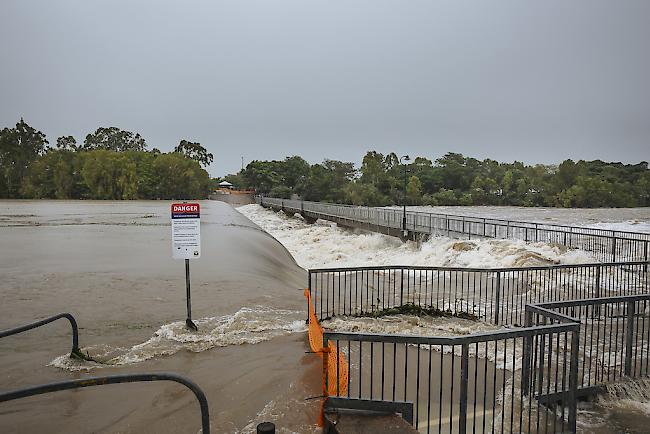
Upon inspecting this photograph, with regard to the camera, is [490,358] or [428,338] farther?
[490,358]

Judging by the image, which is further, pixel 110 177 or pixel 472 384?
pixel 110 177

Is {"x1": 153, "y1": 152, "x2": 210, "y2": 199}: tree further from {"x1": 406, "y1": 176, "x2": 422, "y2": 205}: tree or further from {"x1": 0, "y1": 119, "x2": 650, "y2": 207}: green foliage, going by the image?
{"x1": 406, "y1": 176, "x2": 422, "y2": 205}: tree

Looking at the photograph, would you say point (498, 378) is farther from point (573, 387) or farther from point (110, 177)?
point (110, 177)

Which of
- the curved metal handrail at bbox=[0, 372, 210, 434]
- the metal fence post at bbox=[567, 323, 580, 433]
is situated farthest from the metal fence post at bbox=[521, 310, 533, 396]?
the curved metal handrail at bbox=[0, 372, 210, 434]

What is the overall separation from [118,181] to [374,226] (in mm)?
79145

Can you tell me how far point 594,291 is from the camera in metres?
13.3

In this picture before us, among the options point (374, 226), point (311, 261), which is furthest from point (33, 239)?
point (374, 226)

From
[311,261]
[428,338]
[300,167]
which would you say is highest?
[300,167]

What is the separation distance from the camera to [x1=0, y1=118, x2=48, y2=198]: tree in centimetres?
10012

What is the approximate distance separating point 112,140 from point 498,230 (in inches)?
5701

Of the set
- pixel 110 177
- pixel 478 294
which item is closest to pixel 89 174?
pixel 110 177

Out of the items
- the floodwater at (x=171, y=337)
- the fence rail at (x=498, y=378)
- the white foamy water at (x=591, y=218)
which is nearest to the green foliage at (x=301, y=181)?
Result: the white foamy water at (x=591, y=218)

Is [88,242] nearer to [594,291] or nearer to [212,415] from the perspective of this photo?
[212,415]

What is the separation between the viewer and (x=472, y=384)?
6543 mm
